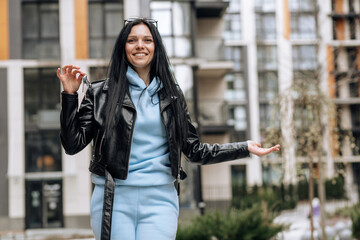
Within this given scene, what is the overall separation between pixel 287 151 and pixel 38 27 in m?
5.35

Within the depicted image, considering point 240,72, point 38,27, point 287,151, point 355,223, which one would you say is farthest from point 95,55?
point 240,72

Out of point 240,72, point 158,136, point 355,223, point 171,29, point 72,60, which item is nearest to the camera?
point 158,136

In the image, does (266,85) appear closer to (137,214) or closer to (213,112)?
(213,112)

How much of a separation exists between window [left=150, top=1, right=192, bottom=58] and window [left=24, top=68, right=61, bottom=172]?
→ 3.74 m

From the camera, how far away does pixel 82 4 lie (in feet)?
31.4

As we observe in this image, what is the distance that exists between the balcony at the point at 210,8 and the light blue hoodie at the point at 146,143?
1592cm

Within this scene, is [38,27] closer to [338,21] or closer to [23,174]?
[23,174]

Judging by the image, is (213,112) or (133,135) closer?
(133,135)

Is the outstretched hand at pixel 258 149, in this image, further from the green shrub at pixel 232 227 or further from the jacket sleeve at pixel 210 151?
the green shrub at pixel 232 227

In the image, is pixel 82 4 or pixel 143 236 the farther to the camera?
pixel 82 4

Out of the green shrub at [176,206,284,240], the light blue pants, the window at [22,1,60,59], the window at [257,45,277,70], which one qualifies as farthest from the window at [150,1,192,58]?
the window at [257,45,277,70]

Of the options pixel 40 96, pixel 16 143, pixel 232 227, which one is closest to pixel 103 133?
pixel 232 227

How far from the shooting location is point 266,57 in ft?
102

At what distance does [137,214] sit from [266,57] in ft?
98.4
